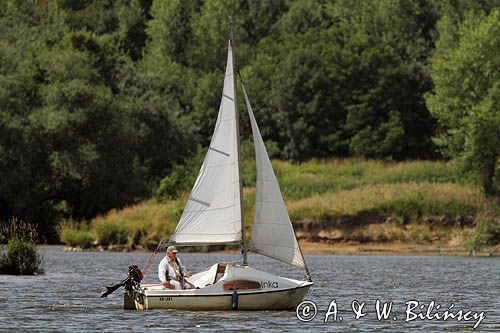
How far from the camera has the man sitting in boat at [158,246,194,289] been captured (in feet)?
123

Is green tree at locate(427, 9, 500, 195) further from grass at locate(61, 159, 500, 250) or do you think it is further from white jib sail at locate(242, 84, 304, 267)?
white jib sail at locate(242, 84, 304, 267)

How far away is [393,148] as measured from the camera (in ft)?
351

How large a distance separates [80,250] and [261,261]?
11962mm

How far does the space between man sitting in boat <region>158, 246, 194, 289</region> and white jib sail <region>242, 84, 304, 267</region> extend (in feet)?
6.77

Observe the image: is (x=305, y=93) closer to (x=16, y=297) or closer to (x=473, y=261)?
(x=473, y=261)

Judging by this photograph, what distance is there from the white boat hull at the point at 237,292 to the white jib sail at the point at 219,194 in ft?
4.20

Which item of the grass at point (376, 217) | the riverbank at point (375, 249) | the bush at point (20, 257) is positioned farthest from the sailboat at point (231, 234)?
the riverbank at point (375, 249)

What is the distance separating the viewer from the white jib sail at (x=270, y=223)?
37.8 metres

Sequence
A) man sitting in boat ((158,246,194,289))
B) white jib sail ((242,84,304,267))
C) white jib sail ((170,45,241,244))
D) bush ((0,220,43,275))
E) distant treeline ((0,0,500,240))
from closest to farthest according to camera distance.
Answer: man sitting in boat ((158,246,194,289))
white jib sail ((242,84,304,267))
white jib sail ((170,45,241,244))
bush ((0,220,43,275))
distant treeline ((0,0,500,240))

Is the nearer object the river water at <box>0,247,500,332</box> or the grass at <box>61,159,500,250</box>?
the river water at <box>0,247,500,332</box>

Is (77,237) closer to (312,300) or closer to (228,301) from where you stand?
(312,300)

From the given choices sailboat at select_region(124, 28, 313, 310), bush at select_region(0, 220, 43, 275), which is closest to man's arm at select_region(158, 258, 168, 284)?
sailboat at select_region(124, 28, 313, 310)

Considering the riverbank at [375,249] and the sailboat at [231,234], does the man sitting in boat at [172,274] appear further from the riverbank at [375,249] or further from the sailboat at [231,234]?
the riverbank at [375,249]

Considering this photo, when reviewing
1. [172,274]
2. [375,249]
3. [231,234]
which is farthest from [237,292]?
[375,249]
